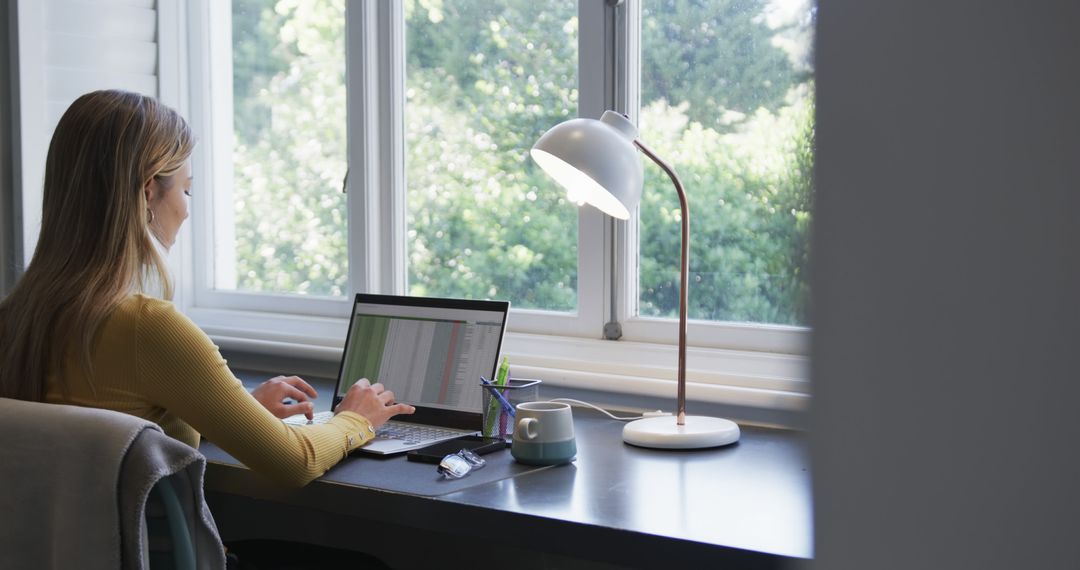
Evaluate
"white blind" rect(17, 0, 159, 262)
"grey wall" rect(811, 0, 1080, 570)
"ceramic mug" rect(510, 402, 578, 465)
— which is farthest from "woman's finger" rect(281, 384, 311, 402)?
"grey wall" rect(811, 0, 1080, 570)

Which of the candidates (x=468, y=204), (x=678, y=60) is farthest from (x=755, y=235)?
(x=468, y=204)

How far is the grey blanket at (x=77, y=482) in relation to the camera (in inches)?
41.6

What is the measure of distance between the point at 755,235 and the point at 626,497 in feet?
2.52

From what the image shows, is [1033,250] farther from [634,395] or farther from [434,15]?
[434,15]

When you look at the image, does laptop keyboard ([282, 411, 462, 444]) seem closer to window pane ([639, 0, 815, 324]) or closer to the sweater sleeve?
the sweater sleeve

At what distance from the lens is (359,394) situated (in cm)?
166

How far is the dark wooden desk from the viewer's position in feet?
3.68

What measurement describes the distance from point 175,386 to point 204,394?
0.13 feet

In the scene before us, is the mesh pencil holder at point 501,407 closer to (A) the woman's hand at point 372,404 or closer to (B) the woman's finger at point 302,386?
(A) the woman's hand at point 372,404

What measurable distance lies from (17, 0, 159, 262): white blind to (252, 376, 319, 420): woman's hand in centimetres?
101

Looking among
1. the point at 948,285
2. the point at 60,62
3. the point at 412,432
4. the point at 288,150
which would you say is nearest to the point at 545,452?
the point at 412,432

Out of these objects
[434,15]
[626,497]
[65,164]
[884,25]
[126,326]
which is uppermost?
[434,15]

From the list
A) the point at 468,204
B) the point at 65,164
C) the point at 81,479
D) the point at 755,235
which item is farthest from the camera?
the point at 468,204

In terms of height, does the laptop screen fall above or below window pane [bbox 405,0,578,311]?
below
